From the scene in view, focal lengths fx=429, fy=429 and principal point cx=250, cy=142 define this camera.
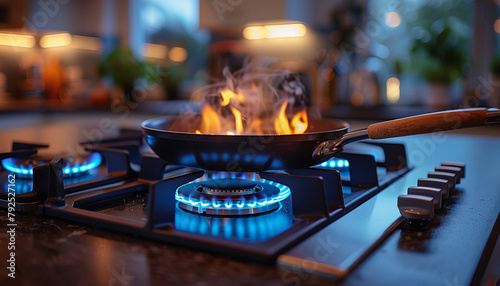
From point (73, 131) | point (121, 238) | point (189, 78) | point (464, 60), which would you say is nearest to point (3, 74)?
point (189, 78)

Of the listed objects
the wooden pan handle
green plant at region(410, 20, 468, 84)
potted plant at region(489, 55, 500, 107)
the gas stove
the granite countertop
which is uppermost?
green plant at region(410, 20, 468, 84)

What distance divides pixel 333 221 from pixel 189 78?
3.65 meters

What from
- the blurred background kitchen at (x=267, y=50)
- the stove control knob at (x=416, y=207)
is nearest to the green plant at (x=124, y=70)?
the blurred background kitchen at (x=267, y=50)

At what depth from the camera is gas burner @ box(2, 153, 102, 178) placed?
0.79 m

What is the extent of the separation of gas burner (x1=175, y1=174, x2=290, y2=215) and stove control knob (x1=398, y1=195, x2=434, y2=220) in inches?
6.7

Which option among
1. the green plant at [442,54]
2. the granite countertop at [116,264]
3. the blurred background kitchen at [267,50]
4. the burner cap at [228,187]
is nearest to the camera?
the granite countertop at [116,264]

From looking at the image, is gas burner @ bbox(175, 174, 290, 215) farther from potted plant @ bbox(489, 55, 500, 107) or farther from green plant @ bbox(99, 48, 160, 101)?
green plant @ bbox(99, 48, 160, 101)

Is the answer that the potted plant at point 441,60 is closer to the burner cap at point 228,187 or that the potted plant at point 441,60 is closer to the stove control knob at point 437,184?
the stove control knob at point 437,184

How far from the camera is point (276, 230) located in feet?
1.70

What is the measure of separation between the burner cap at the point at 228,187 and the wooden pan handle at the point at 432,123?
0.62 ft

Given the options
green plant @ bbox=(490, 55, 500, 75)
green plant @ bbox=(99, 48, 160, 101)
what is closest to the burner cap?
green plant @ bbox=(490, 55, 500, 75)

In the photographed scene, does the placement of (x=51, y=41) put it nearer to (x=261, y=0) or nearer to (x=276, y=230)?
(x=261, y=0)

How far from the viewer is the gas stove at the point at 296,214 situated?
1.37 ft

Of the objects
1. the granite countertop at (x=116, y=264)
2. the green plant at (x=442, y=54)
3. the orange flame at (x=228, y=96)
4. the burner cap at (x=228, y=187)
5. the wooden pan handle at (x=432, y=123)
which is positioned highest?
the green plant at (x=442, y=54)
